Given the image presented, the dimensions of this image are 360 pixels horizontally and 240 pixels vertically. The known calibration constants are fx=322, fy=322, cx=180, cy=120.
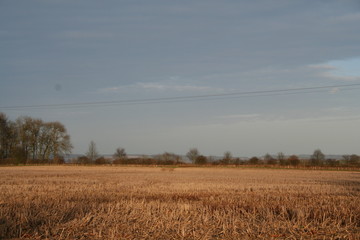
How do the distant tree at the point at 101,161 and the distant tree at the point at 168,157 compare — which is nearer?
the distant tree at the point at 101,161

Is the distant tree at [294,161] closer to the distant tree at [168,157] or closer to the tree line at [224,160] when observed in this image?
the tree line at [224,160]

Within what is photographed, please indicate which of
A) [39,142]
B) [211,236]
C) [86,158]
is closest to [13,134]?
[39,142]

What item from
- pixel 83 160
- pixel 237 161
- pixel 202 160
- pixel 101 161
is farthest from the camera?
pixel 202 160

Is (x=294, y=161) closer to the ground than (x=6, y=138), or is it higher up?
closer to the ground

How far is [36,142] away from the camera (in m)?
85.2

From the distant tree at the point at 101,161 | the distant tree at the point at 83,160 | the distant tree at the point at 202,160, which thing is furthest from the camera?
the distant tree at the point at 202,160

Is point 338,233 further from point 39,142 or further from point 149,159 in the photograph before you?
point 39,142

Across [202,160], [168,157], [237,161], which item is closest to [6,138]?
[168,157]

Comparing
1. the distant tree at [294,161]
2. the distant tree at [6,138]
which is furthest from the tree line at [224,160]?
the distant tree at [6,138]

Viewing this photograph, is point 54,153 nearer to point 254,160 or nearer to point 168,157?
point 168,157

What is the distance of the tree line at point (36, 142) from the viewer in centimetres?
7638

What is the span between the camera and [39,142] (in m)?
85.5

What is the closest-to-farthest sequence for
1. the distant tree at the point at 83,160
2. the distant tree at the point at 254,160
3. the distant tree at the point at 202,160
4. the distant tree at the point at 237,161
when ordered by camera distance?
the distant tree at the point at 254,160 → the distant tree at the point at 237,161 → the distant tree at the point at 83,160 → the distant tree at the point at 202,160

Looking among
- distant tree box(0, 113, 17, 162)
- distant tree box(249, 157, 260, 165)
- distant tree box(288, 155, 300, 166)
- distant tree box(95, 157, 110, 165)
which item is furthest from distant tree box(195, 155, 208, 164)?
distant tree box(0, 113, 17, 162)
